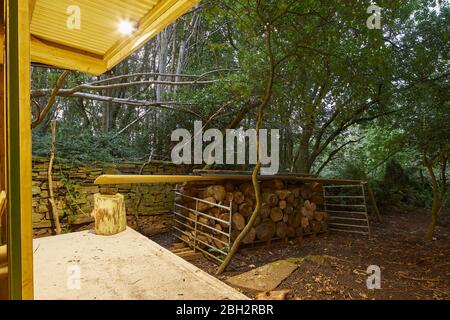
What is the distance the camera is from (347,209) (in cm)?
957

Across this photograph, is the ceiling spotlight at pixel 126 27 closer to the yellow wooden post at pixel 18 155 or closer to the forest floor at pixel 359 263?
the yellow wooden post at pixel 18 155

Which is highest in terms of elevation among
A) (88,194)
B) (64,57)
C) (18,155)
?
(64,57)

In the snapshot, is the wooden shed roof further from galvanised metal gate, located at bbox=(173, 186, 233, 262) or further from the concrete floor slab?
galvanised metal gate, located at bbox=(173, 186, 233, 262)

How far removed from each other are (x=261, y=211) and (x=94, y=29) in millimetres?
4969

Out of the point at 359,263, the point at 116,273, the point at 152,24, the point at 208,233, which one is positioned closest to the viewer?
the point at 116,273

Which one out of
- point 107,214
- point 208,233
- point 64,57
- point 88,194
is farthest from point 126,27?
point 88,194

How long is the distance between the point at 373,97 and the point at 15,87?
8842 mm

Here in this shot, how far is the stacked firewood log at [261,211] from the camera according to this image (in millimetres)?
5785

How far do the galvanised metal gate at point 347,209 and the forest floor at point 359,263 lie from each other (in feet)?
1.54

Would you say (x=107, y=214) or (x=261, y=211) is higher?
(x=107, y=214)

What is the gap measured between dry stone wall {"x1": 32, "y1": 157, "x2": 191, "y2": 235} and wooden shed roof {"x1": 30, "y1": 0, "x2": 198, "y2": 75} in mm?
3417

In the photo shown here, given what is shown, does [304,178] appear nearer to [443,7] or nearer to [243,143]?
[243,143]

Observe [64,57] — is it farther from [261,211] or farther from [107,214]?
[261,211]

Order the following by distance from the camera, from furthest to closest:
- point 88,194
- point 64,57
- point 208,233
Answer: point 88,194 → point 208,233 → point 64,57
